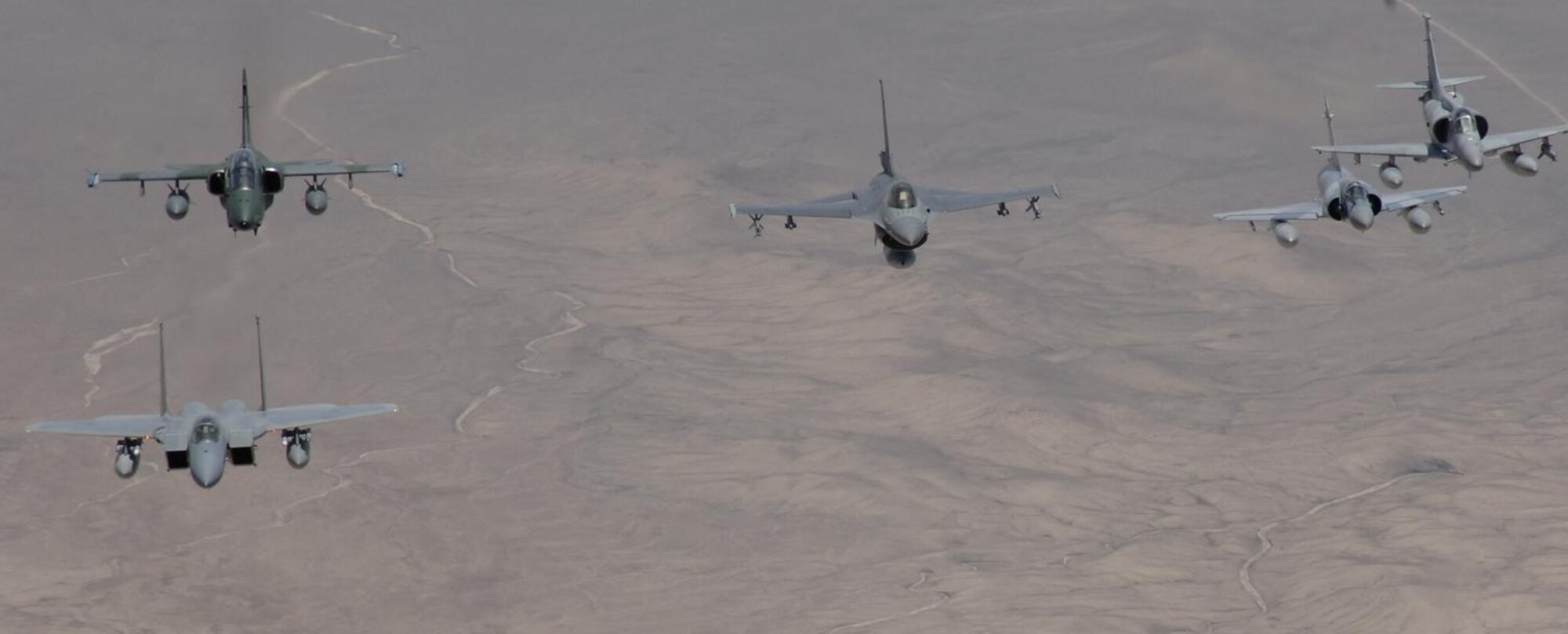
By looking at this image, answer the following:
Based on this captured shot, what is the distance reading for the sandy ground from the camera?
92.8 metres

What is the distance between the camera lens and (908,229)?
71.9 m

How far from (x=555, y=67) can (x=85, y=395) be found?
67.5 m

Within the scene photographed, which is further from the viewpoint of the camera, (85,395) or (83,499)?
(85,395)

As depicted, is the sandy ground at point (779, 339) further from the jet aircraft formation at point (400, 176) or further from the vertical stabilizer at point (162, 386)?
the jet aircraft formation at point (400, 176)

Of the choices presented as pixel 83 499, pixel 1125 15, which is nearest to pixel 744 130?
pixel 1125 15

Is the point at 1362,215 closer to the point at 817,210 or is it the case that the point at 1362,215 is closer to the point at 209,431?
the point at 817,210

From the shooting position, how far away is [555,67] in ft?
566

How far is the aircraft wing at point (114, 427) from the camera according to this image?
2717 inches

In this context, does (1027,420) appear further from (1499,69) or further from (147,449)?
(1499,69)

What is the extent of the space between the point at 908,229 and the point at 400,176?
13.9m

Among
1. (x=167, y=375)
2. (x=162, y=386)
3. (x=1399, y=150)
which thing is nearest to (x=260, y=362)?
(x=162, y=386)

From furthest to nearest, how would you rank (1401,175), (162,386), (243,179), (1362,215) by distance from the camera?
(1401,175), (1362,215), (243,179), (162,386)

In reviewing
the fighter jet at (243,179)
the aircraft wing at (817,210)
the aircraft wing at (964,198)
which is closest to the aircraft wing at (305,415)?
the fighter jet at (243,179)

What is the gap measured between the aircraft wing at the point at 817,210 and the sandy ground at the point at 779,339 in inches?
774
